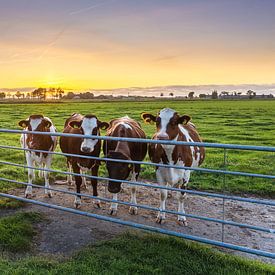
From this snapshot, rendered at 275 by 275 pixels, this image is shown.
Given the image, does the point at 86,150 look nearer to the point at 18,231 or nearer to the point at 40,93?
the point at 18,231

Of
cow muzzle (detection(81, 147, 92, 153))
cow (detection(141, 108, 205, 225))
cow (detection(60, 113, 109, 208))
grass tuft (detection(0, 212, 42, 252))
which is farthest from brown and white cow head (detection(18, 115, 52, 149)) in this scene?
cow (detection(141, 108, 205, 225))

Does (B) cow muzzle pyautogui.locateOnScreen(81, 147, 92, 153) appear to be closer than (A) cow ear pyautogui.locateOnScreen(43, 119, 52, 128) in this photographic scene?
Yes

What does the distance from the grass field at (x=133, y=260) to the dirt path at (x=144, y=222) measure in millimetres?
381

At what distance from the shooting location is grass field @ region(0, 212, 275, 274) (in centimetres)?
407

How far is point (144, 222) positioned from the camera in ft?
20.2

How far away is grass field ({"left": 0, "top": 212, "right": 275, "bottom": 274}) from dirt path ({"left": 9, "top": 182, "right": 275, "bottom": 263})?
38 cm

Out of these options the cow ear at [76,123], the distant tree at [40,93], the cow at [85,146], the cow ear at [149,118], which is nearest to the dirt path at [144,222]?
the cow at [85,146]

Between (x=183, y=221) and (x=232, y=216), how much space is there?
1159 mm

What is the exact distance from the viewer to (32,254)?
15.3 feet

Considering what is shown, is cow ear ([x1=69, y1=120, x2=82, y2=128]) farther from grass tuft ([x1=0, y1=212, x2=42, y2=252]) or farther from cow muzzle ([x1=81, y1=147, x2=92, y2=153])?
grass tuft ([x1=0, y1=212, x2=42, y2=252])

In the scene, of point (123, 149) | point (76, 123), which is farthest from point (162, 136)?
point (76, 123)

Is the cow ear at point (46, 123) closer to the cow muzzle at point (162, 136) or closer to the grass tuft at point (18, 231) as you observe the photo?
the grass tuft at point (18, 231)

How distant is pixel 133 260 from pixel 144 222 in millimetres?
1856

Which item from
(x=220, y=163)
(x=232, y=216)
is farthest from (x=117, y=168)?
(x=220, y=163)
